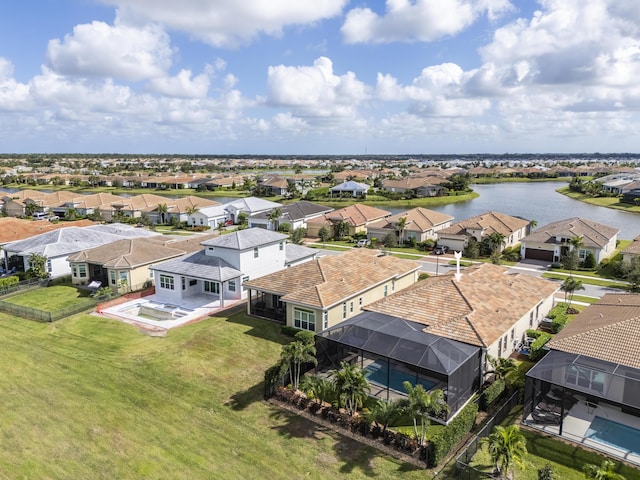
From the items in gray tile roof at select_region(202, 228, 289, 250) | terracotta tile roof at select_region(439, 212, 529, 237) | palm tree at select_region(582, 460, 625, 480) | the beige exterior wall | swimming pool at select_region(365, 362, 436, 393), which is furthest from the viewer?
terracotta tile roof at select_region(439, 212, 529, 237)

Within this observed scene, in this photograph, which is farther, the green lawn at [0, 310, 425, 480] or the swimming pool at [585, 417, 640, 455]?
the swimming pool at [585, 417, 640, 455]

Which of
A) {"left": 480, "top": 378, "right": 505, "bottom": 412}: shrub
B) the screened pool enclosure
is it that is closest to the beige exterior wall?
the screened pool enclosure

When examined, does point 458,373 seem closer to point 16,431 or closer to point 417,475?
point 417,475

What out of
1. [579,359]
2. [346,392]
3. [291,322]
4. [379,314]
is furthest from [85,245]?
[579,359]

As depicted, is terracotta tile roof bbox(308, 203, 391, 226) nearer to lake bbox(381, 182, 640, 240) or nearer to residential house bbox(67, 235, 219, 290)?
lake bbox(381, 182, 640, 240)

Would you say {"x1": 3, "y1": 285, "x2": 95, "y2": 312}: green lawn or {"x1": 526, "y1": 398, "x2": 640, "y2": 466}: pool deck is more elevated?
{"x1": 526, "y1": 398, "x2": 640, "y2": 466}: pool deck

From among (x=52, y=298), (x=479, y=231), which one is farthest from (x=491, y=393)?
(x=479, y=231)

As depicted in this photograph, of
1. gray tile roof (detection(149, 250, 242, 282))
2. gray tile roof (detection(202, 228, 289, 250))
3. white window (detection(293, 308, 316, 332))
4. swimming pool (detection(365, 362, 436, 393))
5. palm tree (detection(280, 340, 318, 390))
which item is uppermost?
gray tile roof (detection(202, 228, 289, 250))

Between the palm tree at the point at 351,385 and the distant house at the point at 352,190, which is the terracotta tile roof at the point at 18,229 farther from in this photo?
the distant house at the point at 352,190

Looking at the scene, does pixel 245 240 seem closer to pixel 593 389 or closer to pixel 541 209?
pixel 593 389

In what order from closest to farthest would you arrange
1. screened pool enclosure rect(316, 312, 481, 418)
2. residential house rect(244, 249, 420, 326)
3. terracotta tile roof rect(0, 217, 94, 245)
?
1. screened pool enclosure rect(316, 312, 481, 418)
2. residential house rect(244, 249, 420, 326)
3. terracotta tile roof rect(0, 217, 94, 245)
